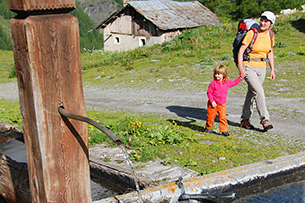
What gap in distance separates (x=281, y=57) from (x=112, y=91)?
22.7 feet

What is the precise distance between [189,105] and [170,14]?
2000 centimetres

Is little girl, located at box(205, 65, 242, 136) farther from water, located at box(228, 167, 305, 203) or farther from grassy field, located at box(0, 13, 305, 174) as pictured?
Result: water, located at box(228, 167, 305, 203)

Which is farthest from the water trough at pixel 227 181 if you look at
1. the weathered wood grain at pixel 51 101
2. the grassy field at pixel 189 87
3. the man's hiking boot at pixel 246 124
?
the man's hiking boot at pixel 246 124

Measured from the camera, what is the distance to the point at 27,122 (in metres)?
2.62

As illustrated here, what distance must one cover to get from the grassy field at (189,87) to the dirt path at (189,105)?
0.43 metres

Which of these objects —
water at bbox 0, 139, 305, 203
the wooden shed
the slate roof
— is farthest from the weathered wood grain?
the slate roof

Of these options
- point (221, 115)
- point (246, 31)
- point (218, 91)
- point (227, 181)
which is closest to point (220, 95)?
point (218, 91)

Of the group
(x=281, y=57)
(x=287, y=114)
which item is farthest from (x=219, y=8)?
(x=287, y=114)

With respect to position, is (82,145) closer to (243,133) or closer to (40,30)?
(40,30)

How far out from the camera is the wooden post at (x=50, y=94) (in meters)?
2.40

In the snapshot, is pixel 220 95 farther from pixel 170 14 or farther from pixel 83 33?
pixel 83 33

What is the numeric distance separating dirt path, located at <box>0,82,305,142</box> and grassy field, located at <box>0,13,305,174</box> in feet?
1.40

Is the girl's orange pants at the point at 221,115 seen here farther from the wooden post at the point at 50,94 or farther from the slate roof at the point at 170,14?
the slate roof at the point at 170,14

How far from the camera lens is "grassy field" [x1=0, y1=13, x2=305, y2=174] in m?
4.86
